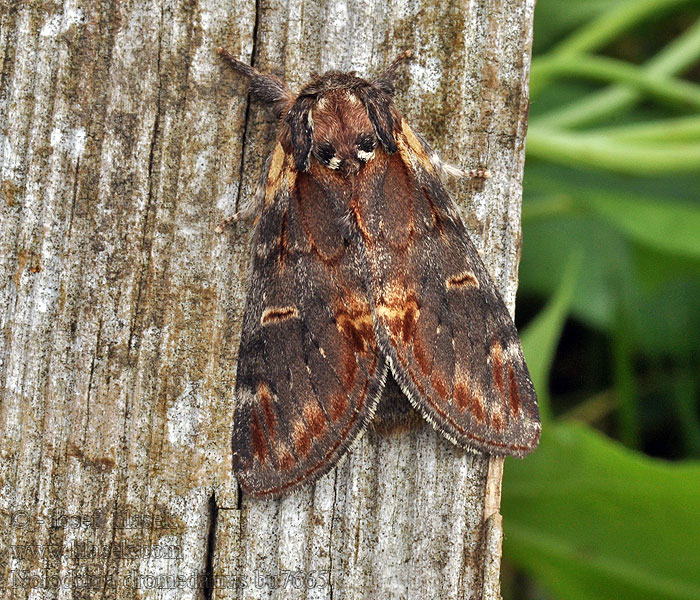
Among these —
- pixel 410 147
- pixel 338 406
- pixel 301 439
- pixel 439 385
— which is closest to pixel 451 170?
pixel 410 147

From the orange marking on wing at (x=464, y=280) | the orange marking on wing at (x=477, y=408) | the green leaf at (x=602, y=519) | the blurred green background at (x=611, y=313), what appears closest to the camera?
the orange marking on wing at (x=477, y=408)

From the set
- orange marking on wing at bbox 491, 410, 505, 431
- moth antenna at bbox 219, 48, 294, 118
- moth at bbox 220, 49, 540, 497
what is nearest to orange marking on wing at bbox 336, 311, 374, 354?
moth at bbox 220, 49, 540, 497

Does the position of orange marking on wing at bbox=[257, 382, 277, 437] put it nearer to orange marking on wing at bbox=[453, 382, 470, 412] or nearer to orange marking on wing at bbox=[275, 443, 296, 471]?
orange marking on wing at bbox=[275, 443, 296, 471]

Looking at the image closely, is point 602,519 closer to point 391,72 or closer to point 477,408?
point 477,408

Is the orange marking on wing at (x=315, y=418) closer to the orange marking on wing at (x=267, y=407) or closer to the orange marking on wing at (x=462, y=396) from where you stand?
the orange marking on wing at (x=267, y=407)

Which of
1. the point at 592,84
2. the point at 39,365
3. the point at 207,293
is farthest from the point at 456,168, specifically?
the point at 592,84

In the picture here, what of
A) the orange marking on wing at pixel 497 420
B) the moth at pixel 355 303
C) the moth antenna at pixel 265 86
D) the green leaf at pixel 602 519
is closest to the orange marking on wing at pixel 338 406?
the moth at pixel 355 303
